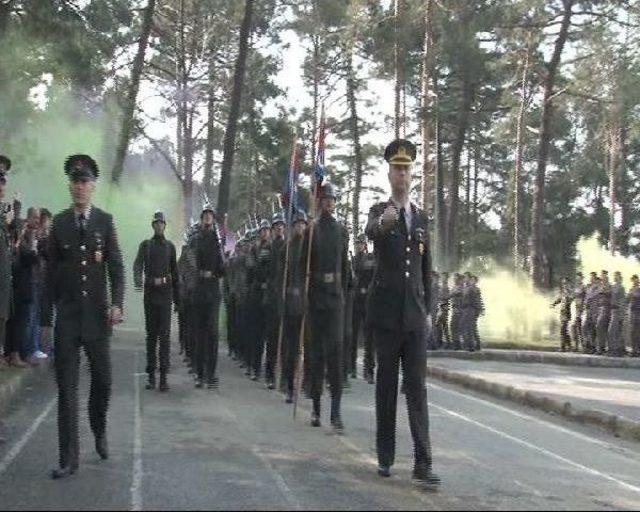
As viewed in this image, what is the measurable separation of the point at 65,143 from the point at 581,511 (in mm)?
45585

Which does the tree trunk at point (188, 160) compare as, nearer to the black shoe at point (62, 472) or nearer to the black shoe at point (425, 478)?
the black shoe at point (62, 472)

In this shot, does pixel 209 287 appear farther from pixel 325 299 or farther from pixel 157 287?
pixel 325 299

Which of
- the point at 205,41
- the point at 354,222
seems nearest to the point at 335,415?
the point at 205,41

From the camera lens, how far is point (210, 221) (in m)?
13.3

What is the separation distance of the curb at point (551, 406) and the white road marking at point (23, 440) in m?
6.20

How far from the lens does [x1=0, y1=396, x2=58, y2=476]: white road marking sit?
7371 mm

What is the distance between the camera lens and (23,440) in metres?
8.45

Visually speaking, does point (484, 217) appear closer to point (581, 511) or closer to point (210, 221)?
point (210, 221)

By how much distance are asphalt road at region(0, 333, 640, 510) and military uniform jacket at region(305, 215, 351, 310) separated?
128cm

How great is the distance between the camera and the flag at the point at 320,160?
10.1 m

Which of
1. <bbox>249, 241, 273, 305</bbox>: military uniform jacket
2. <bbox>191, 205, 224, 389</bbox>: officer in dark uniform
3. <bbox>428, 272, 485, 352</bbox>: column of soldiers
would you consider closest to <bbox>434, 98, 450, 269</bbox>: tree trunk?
<bbox>428, 272, 485, 352</bbox>: column of soldiers

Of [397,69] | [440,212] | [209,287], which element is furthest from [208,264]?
[440,212]

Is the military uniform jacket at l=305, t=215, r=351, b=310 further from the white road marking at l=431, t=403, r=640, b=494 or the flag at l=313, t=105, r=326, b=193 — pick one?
the white road marking at l=431, t=403, r=640, b=494

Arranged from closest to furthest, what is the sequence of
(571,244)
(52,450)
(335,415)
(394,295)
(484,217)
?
(394,295) → (52,450) → (335,415) → (571,244) → (484,217)
